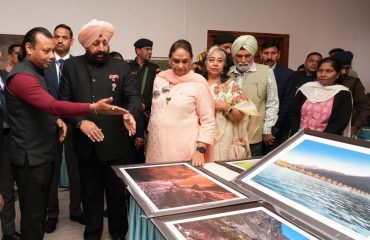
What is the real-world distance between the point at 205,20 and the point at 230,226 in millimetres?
4463

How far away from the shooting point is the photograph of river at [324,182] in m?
0.98

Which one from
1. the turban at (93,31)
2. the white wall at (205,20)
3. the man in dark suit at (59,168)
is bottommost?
the man in dark suit at (59,168)

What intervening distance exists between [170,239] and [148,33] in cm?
407

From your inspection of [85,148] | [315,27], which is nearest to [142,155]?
[85,148]

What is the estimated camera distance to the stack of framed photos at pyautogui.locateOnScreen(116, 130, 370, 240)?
965 millimetres

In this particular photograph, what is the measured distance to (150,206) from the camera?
1.12m

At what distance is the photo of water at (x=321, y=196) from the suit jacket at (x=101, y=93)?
93 cm

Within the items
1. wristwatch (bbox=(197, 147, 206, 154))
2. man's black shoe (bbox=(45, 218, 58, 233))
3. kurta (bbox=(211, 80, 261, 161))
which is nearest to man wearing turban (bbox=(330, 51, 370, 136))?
kurta (bbox=(211, 80, 261, 161))

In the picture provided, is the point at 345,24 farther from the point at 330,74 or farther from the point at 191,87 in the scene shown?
the point at 191,87

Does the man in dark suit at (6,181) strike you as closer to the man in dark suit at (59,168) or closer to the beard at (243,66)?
the man in dark suit at (59,168)

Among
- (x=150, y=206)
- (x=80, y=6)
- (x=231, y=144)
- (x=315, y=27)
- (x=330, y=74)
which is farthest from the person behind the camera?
(x=315, y=27)

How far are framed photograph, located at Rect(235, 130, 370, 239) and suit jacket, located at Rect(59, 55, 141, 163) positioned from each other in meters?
0.87

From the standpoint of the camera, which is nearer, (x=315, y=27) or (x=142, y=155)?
(x=142, y=155)

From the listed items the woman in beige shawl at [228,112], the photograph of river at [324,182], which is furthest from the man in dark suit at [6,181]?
the photograph of river at [324,182]
